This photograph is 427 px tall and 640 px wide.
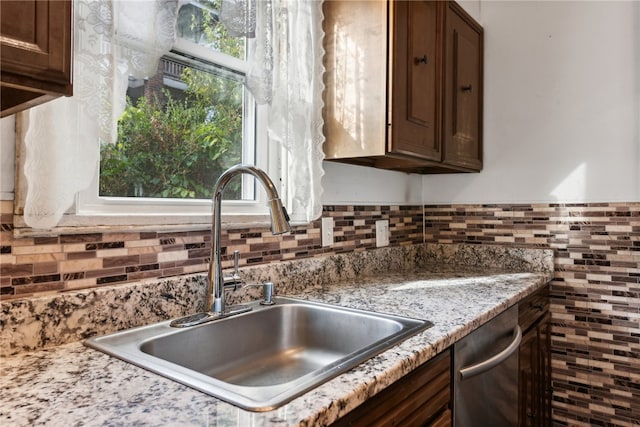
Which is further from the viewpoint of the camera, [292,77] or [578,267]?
[578,267]

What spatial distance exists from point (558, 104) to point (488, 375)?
1.34m

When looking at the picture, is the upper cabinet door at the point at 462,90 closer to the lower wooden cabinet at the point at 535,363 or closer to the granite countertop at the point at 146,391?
the lower wooden cabinet at the point at 535,363

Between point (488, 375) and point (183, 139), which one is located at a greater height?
point (183, 139)

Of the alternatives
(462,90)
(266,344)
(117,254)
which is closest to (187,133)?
(117,254)

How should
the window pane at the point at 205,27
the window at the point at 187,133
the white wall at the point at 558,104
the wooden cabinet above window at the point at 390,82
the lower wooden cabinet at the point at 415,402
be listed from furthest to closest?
the white wall at the point at 558,104 < the wooden cabinet above window at the point at 390,82 < the window pane at the point at 205,27 < the window at the point at 187,133 < the lower wooden cabinet at the point at 415,402

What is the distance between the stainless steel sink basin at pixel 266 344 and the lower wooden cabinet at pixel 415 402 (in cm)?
7

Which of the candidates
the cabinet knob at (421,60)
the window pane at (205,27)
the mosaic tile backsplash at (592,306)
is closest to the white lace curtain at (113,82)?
the window pane at (205,27)

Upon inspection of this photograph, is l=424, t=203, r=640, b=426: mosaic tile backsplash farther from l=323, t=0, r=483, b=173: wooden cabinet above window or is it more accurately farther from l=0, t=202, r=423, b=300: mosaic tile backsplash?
l=0, t=202, r=423, b=300: mosaic tile backsplash

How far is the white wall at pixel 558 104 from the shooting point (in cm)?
177

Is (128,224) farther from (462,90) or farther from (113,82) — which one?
(462,90)

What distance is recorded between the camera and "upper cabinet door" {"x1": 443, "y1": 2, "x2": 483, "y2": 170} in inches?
69.9

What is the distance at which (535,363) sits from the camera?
1.67 m

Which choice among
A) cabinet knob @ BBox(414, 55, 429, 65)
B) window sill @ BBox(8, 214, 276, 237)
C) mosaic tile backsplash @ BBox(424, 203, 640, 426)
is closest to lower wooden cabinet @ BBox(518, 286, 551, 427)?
mosaic tile backsplash @ BBox(424, 203, 640, 426)

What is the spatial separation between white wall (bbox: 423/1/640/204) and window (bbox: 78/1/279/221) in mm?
1222
